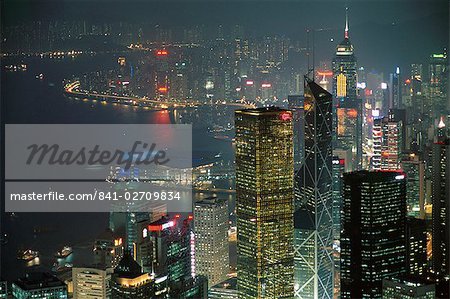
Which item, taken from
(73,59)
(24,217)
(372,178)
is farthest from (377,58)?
(24,217)

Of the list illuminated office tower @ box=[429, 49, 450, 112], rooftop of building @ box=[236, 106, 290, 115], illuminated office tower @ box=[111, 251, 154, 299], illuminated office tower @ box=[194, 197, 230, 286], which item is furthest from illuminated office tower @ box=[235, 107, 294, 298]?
illuminated office tower @ box=[429, 49, 450, 112]

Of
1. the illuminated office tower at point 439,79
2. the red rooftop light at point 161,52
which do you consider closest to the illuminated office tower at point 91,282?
the red rooftop light at point 161,52

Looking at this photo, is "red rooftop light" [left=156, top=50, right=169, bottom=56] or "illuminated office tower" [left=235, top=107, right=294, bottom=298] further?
"red rooftop light" [left=156, top=50, right=169, bottom=56]

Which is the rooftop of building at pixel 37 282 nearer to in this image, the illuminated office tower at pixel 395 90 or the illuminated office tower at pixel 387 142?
the illuminated office tower at pixel 387 142

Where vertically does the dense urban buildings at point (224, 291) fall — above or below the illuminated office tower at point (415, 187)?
below

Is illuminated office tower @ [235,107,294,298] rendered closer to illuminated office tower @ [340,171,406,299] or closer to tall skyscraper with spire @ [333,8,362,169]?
illuminated office tower @ [340,171,406,299]
